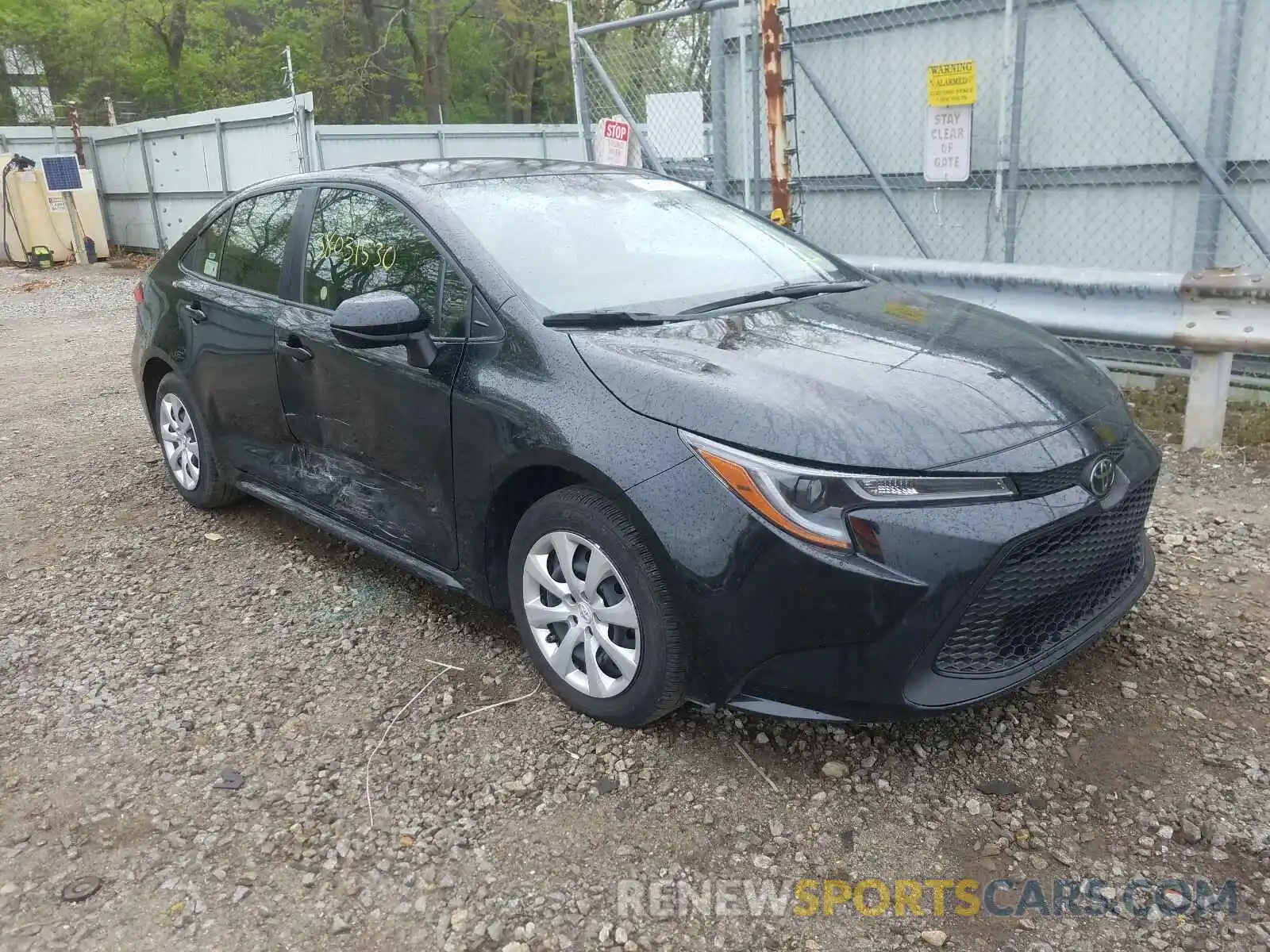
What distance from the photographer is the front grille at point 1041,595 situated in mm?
2457

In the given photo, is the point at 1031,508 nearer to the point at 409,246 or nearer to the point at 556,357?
the point at 556,357

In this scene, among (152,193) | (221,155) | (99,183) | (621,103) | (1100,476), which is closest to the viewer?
(1100,476)

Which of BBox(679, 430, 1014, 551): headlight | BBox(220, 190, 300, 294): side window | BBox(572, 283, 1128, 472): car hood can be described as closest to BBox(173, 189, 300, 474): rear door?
BBox(220, 190, 300, 294): side window

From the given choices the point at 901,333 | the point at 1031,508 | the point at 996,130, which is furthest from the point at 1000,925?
the point at 996,130

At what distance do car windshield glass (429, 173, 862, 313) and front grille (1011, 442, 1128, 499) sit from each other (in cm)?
120

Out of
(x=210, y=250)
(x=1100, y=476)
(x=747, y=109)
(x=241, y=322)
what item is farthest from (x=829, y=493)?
(x=747, y=109)

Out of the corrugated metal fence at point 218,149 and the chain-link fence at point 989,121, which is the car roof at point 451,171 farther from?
the corrugated metal fence at point 218,149

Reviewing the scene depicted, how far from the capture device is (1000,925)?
2.22 meters

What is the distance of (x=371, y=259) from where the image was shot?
3.59 meters

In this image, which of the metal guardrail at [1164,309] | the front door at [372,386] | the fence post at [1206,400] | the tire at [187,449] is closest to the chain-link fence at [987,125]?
the metal guardrail at [1164,309]

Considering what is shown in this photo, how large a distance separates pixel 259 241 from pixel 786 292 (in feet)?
7.30

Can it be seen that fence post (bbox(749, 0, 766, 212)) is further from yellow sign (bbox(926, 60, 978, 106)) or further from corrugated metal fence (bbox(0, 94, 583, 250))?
corrugated metal fence (bbox(0, 94, 583, 250))

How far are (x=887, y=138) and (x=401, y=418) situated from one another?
16.3ft

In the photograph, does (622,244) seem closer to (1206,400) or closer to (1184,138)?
(1206,400)
